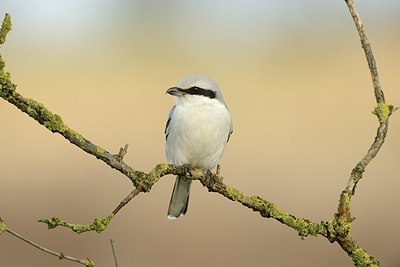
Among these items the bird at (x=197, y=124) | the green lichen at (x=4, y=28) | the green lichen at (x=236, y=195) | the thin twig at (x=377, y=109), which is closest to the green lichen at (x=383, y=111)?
the thin twig at (x=377, y=109)

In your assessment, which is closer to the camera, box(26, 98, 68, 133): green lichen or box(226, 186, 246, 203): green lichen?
box(26, 98, 68, 133): green lichen

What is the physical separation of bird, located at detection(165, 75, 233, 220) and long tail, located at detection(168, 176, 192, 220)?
40 centimetres

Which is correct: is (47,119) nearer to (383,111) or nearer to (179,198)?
(383,111)

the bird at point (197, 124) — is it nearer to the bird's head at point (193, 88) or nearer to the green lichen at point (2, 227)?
the bird's head at point (193, 88)

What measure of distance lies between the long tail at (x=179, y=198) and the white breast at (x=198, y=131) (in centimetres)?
40

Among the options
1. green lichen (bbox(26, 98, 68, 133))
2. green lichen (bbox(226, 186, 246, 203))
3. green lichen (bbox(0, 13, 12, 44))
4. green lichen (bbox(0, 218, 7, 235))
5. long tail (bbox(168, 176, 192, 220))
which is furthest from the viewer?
long tail (bbox(168, 176, 192, 220))

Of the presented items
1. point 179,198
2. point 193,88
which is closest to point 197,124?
point 193,88

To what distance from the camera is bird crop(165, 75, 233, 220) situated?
4.17 m

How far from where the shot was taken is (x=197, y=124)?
419 cm

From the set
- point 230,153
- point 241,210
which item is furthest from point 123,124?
point 241,210

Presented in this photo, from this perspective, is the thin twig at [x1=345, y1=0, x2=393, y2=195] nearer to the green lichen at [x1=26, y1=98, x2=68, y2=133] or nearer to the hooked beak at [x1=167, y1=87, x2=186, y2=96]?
the green lichen at [x1=26, y1=98, x2=68, y2=133]

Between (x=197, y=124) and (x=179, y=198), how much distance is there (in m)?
0.61

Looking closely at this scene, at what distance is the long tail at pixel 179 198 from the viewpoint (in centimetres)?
464

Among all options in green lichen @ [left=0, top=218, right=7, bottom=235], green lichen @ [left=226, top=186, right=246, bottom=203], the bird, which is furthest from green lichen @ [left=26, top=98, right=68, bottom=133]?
the bird
